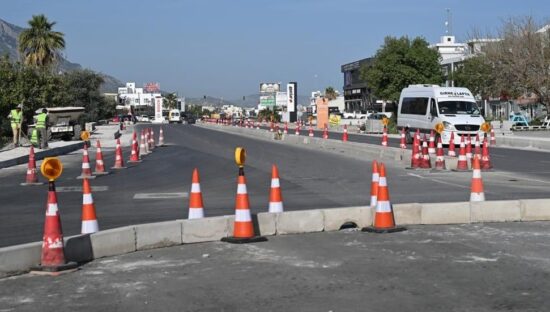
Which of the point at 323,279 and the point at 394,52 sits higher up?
the point at 394,52

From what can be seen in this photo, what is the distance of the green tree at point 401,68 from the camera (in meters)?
64.4

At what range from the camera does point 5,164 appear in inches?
898

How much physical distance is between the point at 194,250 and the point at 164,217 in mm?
2872

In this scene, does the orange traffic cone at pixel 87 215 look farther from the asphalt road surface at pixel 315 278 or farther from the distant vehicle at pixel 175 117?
the distant vehicle at pixel 175 117

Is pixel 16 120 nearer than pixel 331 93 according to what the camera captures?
Yes

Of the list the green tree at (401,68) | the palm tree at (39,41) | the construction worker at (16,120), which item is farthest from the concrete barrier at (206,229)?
the palm tree at (39,41)

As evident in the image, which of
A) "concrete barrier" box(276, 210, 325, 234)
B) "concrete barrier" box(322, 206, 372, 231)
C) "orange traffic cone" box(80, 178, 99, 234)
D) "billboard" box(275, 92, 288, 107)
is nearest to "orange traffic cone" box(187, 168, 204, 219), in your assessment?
"concrete barrier" box(276, 210, 325, 234)

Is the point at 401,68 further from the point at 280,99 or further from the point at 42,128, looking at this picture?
the point at 280,99

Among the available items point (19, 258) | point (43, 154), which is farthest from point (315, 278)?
point (43, 154)

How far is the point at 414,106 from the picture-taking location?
33.6 meters

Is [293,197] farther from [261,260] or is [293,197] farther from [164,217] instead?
[261,260]

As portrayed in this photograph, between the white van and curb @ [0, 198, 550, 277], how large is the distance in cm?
1953

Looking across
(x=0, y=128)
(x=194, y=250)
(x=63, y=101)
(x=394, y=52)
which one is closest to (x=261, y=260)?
(x=194, y=250)

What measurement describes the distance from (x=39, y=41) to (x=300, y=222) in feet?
205
